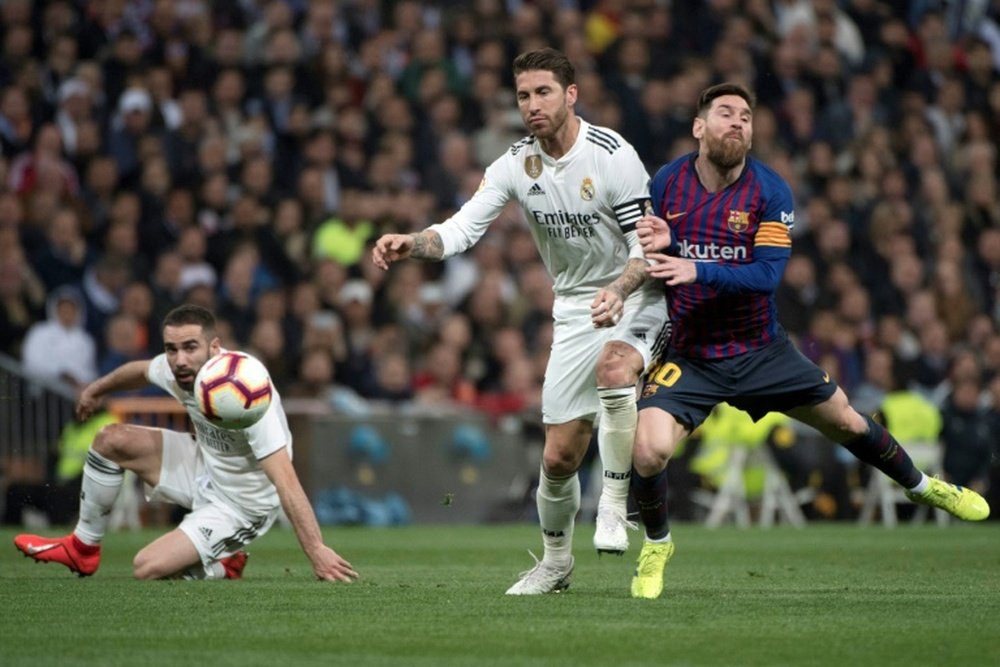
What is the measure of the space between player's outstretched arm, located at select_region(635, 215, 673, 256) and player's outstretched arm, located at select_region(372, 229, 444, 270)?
0.97m

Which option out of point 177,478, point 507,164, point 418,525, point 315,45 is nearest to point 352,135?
point 315,45

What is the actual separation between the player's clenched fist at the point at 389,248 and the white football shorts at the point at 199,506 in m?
2.24

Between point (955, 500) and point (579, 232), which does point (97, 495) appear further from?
point (955, 500)

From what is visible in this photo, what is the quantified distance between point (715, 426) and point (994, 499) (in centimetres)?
260

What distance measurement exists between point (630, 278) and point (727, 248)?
1.52 feet

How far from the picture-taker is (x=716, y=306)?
7934 millimetres

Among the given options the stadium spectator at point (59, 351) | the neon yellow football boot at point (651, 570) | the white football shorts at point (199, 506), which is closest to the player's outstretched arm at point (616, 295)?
the neon yellow football boot at point (651, 570)

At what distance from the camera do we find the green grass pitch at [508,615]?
5934mm

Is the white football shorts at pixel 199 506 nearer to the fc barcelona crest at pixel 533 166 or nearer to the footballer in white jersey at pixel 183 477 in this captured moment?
the footballer in white jersey at pixel 183 477

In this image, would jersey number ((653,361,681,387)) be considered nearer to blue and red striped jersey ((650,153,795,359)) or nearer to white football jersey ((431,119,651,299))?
blue and red striped jersey ((650,153,795,359))

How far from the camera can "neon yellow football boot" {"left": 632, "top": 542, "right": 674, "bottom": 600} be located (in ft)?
25.7

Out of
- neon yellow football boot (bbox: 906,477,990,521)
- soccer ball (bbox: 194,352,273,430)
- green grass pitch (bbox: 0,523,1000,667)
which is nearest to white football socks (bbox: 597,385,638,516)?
green grass pitch (bbox: 0,523,1000,667)

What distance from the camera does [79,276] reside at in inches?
606

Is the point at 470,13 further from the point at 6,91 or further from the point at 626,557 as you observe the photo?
the point at 626,557
